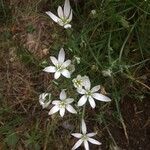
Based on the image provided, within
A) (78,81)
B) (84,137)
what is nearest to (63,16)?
(78,81)

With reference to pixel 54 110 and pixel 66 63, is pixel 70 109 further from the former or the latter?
pixel 66 63

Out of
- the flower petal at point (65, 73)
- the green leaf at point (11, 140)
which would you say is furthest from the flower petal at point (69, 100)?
the green leaf at point (11, 140)

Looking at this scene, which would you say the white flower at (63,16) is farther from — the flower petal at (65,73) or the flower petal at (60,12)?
the flower petal at (65,73)

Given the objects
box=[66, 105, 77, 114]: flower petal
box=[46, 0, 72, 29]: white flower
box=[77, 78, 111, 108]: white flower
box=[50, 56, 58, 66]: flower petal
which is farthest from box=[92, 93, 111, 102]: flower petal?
box=[46, 0, 72, 29]: white flower

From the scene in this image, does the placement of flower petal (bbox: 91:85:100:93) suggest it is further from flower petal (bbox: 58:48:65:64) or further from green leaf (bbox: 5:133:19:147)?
green leaf (bbox: 5:133:19:147)

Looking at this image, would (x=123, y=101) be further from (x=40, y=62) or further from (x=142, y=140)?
(x=40, y=62)

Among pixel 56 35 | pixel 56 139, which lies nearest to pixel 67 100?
pixel 56 139
